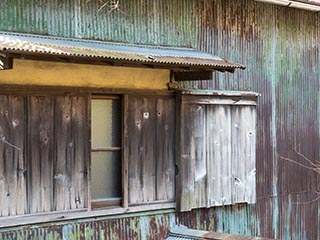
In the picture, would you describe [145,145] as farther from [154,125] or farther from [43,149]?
[43,149]

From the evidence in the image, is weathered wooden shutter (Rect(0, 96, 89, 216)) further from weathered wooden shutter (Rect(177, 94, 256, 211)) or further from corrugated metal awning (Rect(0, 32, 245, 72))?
weathered wooden shutter (Rect(177, 94, 256, 211))

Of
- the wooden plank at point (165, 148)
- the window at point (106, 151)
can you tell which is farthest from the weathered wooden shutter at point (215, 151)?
the window at point (106, 151)

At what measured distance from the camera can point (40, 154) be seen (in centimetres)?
661

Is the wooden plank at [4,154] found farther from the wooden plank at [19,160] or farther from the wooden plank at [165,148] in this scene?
the wooden plank at [165,148]

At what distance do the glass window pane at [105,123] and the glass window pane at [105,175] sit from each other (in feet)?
0.51

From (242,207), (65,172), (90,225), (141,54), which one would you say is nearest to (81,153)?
(65,172)

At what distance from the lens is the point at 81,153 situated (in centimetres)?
696

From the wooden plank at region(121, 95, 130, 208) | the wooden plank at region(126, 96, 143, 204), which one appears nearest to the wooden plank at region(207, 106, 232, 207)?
the wooden plank at region(126, 96, 143, 204)

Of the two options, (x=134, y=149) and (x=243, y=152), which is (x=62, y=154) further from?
(x=243, y=152)

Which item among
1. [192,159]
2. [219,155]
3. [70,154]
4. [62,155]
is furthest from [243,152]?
[62,155]

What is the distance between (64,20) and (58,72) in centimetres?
66

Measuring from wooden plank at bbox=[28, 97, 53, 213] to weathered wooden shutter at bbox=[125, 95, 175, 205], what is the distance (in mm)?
1134

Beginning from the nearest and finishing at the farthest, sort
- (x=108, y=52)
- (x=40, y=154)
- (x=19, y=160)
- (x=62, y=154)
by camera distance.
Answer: (x=108, y=52) < (x=19, y=160) < (x=40, y=154) < (x=62, y=154)

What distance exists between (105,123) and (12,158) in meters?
1.41
